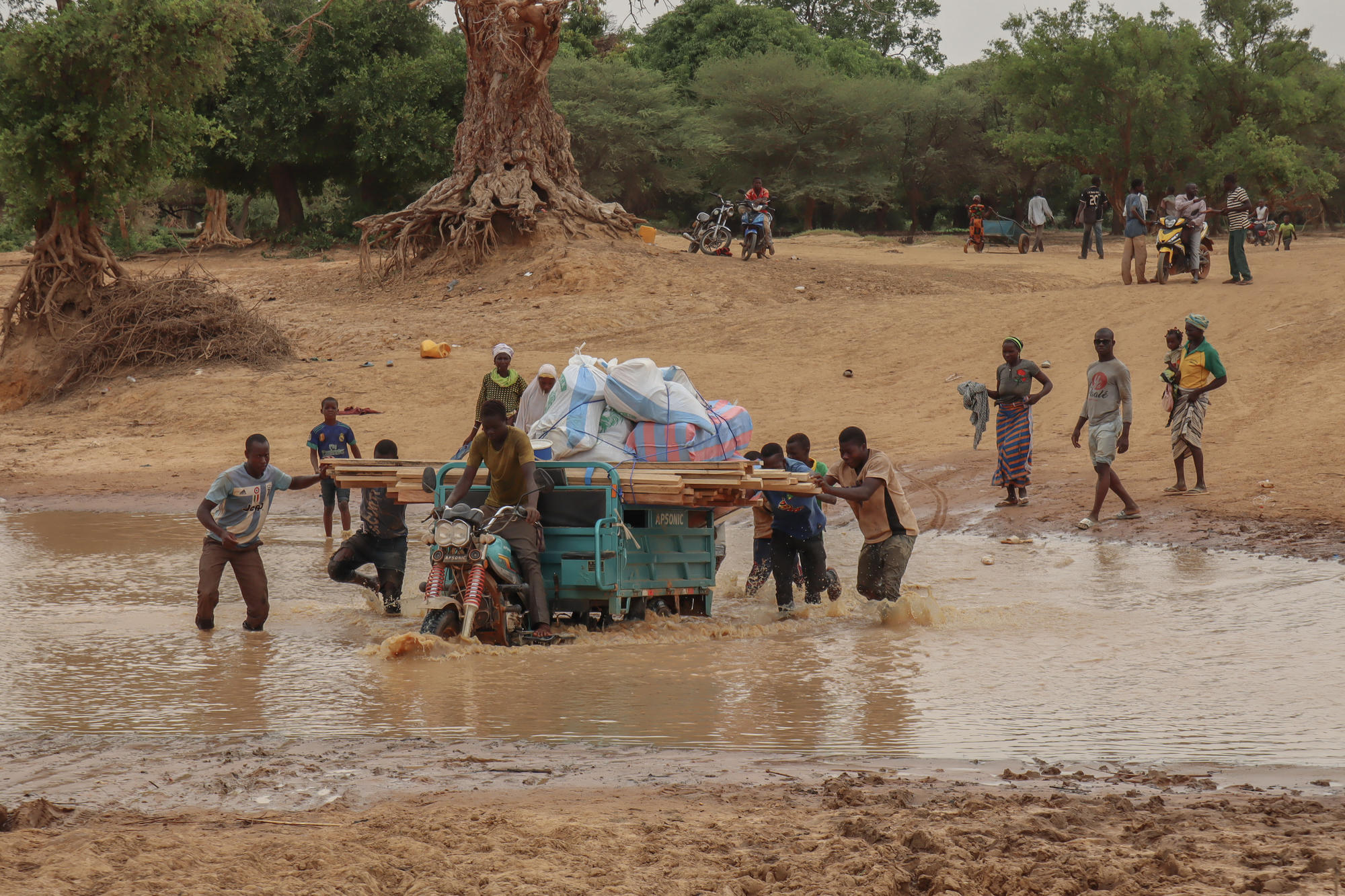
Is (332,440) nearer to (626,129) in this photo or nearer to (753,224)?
(753,224)

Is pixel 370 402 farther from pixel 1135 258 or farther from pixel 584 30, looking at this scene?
pixel 584 30

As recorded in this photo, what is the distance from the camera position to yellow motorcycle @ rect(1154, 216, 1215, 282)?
18.8 metres

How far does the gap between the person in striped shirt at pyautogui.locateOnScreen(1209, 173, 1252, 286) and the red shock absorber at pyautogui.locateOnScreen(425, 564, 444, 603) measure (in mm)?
14240

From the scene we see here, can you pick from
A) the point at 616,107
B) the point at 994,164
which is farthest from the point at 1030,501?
the point at 994,164

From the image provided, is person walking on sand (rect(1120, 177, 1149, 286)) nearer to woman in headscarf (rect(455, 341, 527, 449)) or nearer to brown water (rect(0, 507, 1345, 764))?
brown water (rect(0, 507, 1345, 764))

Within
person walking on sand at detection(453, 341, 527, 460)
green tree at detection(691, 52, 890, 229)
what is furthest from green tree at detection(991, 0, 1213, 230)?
person walking on sand at detection(453, 341, 527, 460)

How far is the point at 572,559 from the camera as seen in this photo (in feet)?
24.1

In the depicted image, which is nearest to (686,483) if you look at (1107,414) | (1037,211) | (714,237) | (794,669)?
(794,669)

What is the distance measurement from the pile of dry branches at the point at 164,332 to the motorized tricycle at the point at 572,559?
1261 cm

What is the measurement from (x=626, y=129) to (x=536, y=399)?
2771 centimetres

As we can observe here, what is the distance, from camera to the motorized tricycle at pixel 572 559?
22.6 ft

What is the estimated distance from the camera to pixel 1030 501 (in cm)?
1188

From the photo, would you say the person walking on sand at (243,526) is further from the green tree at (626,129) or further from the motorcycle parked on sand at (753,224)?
the green tree at (626,129)

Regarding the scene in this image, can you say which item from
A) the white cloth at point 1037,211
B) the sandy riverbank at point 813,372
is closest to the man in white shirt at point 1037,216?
the white cloth at point 1037,211
